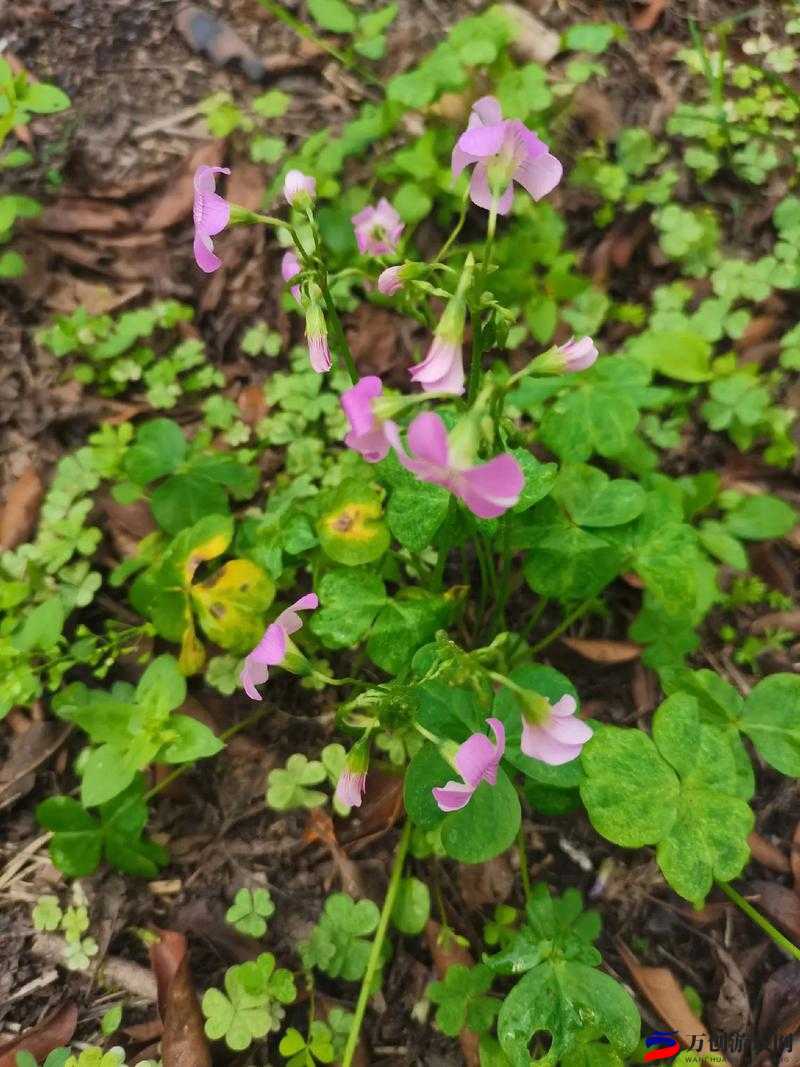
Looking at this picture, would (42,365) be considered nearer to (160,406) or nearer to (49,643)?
(160,406)

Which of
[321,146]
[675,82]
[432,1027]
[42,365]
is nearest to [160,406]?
[42,365]

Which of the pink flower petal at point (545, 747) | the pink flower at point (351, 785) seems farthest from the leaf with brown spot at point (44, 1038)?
the pink flower petal at point (545, 747)

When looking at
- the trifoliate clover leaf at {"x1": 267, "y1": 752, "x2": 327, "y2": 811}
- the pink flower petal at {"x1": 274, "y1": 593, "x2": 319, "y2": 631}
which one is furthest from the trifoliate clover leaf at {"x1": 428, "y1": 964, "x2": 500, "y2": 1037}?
the pink flower petal at {"x1": 274, "y1": 593, "x2": 319, "y2": 631}

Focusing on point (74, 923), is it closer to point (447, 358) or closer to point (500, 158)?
point (447, 358)

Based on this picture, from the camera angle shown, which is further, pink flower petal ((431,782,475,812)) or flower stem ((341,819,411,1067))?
flower stem ((341,819,411,1067))

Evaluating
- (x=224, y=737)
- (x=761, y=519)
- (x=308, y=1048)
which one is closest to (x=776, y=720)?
(x=761, y=519)

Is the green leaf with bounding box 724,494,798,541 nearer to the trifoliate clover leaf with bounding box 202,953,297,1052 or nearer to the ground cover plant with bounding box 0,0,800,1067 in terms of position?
the ground cover plant with bounding box 0,0,800,1067
